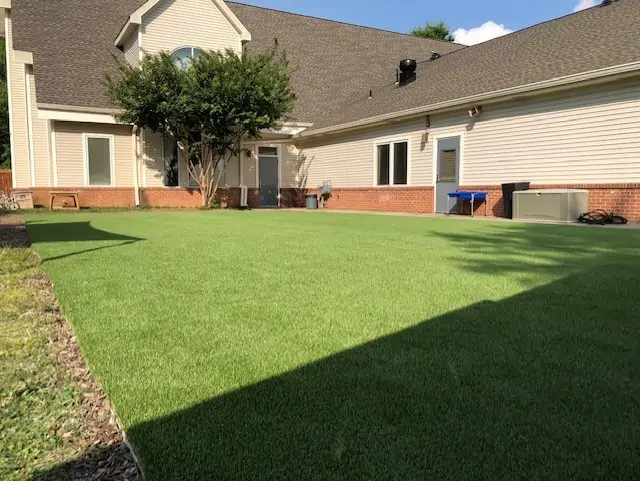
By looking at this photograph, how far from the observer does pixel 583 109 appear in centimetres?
1187

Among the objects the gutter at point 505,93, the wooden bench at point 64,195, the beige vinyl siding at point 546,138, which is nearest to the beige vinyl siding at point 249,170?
the gutter at point 505,93

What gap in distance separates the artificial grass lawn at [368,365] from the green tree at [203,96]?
38.6 feet

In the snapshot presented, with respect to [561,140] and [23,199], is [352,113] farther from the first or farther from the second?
[23,199]

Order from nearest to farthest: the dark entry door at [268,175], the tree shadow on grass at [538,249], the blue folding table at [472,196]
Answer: the tree shadow on grass at [538,249], the blue folding table at [472,196], the dark entry door at [268,175]

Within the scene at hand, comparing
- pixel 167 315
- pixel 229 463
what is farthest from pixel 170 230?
pixel 229 463

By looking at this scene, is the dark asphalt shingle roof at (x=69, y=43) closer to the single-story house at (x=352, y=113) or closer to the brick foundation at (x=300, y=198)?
the single-story house at (x=352, y=113)

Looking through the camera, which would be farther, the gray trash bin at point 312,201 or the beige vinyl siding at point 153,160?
the gray trash bin at point 312,201

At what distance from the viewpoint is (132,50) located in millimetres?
18859

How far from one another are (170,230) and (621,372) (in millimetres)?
8281

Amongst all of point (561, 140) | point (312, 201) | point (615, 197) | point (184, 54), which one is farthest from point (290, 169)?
point (615, 197)

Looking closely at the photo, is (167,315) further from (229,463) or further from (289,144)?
(289,144)

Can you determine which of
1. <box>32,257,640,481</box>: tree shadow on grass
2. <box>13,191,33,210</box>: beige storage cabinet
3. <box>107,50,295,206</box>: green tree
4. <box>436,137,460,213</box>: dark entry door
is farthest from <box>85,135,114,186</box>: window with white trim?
<box>32,257,640,481</box>: tree shadow on grass

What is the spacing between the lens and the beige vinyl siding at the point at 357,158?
1622cm

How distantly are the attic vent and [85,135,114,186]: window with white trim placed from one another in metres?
11.0
